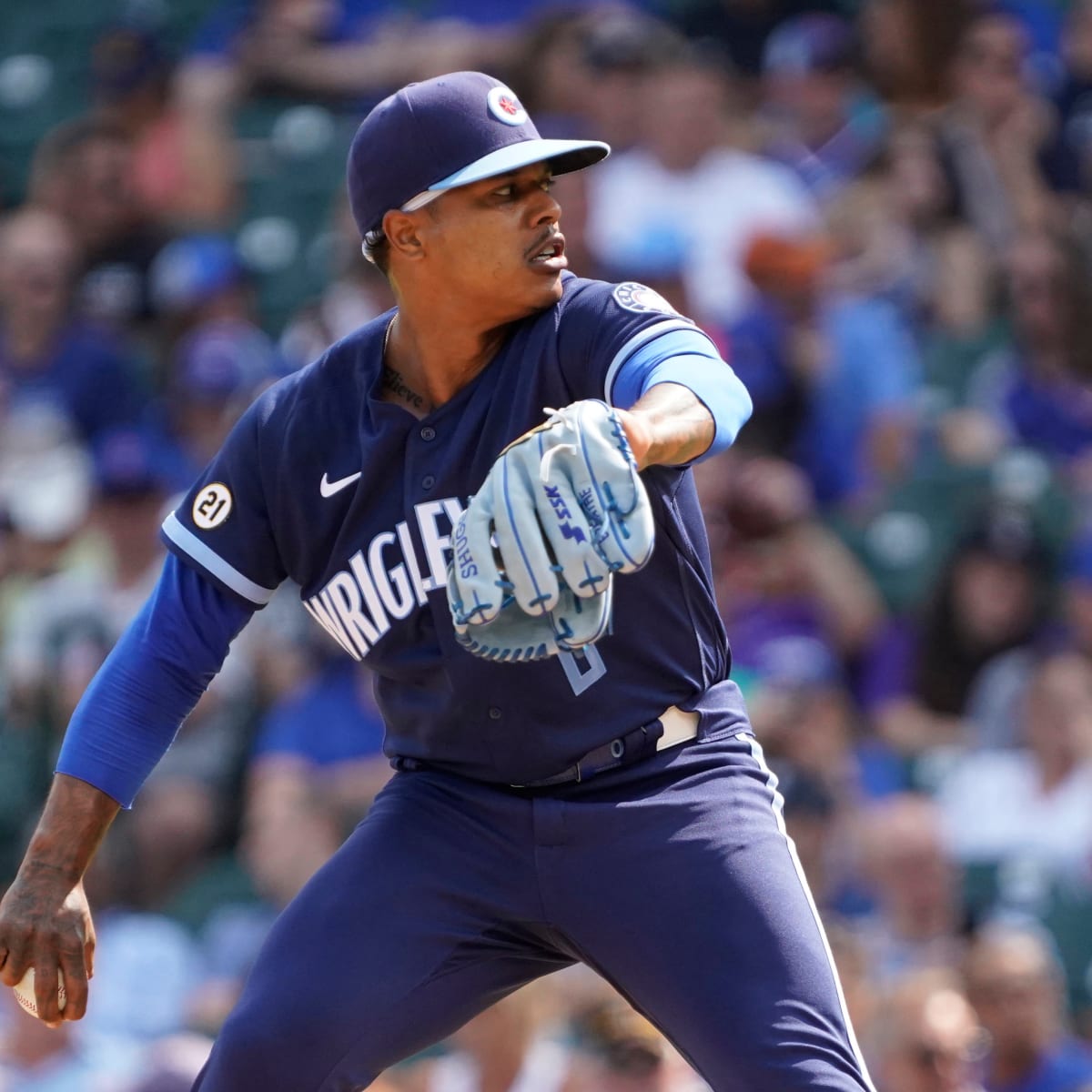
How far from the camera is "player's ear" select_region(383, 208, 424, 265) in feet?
9.93

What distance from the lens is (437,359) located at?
3082mm

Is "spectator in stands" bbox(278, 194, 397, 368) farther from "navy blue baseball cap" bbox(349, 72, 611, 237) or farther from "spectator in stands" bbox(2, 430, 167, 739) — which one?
"navy blue baseball cap" bbox(349, 72, 611, 237)

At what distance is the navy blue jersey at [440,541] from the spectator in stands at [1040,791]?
2673 millimetres

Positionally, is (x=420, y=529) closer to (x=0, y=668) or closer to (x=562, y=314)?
(x=562, y=314)

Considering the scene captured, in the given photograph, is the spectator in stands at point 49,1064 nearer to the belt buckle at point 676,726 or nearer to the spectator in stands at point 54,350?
the belt buckle at point 676,726

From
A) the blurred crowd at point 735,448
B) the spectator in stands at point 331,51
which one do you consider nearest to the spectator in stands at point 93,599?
the blurred crowd at point 735,448

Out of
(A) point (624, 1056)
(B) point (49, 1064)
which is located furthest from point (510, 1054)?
(B) point (49, 1064)

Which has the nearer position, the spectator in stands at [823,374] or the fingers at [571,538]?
the fingers at [571,538]

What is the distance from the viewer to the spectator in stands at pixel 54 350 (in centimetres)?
765

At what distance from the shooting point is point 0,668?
6.73 metres

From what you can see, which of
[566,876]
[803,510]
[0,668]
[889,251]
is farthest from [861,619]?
[566,876]

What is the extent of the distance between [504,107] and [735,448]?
333 cm

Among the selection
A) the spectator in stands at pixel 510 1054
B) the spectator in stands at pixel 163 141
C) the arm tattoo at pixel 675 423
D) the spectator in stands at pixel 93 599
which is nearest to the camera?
the arm tattoo at pixel 675 423

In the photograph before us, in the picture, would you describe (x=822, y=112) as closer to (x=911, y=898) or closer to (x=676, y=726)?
(x=911, y=898)
